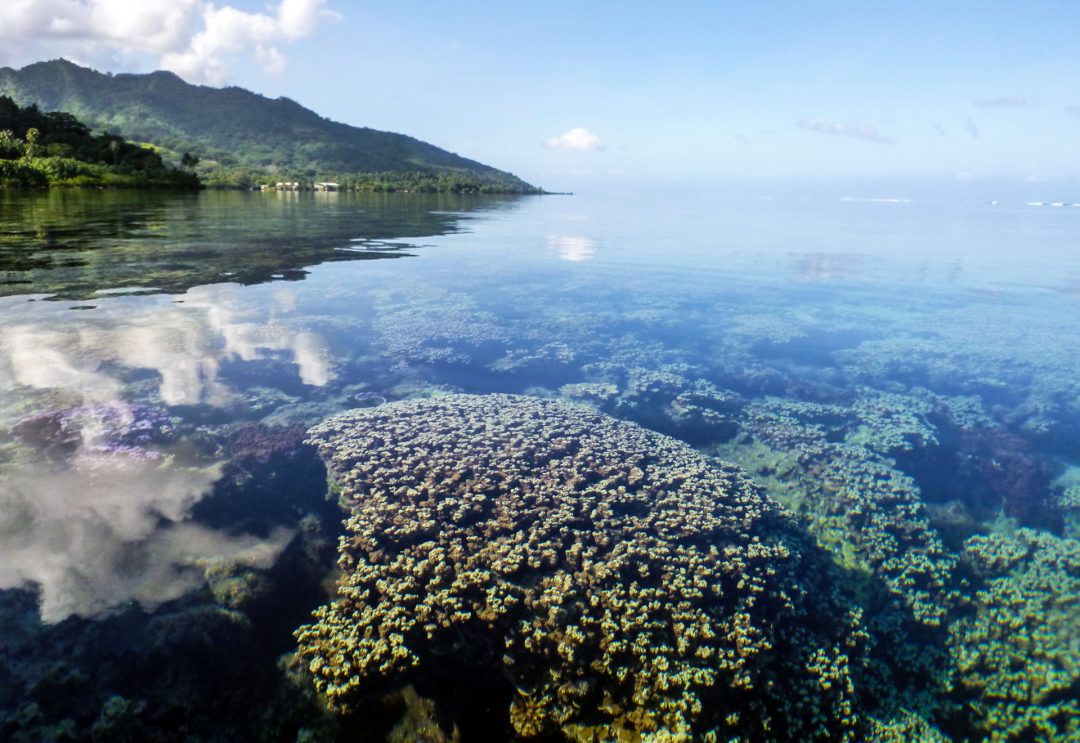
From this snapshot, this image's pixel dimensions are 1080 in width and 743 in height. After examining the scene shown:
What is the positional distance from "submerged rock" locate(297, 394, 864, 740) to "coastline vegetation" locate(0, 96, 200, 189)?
109 metres

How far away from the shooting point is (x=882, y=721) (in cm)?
558

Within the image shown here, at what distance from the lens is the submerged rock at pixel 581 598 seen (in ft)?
17.8

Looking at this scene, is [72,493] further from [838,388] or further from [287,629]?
[838,388]

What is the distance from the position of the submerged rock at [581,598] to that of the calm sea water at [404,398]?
0.41 metres

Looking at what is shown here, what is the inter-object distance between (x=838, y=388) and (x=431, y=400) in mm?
10259

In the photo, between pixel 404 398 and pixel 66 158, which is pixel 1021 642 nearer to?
pixel 404 398

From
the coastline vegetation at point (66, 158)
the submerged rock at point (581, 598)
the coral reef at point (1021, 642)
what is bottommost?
the coral reef at point (1021, 642)

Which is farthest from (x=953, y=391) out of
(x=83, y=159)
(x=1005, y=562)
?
(x=83, y=159)

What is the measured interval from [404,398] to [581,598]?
275 inches

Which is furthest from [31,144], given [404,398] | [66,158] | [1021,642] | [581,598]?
[1021,642]

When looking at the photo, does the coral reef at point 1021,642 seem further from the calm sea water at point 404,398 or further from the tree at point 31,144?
the tree at point 31,144

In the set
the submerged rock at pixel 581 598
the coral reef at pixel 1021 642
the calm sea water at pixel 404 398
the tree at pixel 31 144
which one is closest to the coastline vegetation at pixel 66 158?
the tree at pixel 31 144

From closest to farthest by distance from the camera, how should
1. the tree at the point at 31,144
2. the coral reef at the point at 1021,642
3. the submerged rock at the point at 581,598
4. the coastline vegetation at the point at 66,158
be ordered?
1. the submerged rock at the point at 581,598
2. the coral reef at the point at 1021,642
3. the coastline vegetation at the point at 66,158
4. the tree at the point at 31,144

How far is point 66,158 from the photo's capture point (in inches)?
3834
